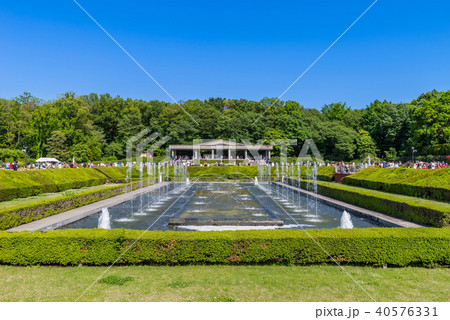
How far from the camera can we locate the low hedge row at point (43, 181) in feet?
58.9

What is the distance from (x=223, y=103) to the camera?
286ft

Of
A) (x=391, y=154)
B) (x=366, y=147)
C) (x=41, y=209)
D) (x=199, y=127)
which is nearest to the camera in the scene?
(x=41, y=209)

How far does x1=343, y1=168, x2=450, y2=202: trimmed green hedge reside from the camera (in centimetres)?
1693

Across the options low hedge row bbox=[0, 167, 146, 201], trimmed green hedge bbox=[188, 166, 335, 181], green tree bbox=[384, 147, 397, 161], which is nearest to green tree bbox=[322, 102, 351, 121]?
green tree bbox=[384, 147, 397, 161]

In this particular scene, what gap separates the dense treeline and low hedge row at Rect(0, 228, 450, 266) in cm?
4492

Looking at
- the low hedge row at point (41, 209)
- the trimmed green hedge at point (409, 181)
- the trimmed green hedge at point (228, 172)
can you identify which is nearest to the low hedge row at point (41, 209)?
the low hedge row at point (41, 209)

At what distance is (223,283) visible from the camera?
621 centimetres

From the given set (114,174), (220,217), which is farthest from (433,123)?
(220,217)

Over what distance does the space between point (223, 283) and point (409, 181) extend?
18.1 metres

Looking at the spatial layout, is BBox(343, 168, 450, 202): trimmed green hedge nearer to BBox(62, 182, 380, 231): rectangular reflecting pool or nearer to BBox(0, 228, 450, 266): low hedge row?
BBox(62, 182, 380, 231): rectangular reflecting pool

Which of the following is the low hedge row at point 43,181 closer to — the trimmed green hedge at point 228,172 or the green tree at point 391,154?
the trimmed green hedge at point 228,172

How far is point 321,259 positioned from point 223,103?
81545mm

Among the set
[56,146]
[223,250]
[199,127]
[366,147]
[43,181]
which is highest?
[199,127]

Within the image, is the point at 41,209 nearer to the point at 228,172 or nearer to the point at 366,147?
the point at 228,172
